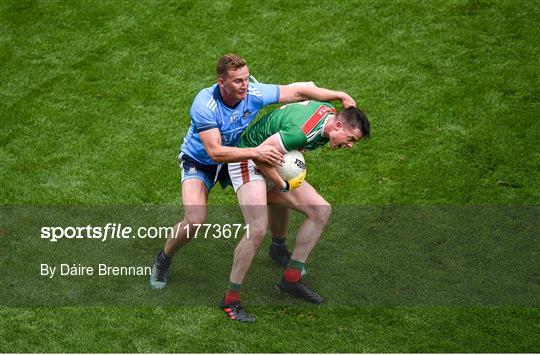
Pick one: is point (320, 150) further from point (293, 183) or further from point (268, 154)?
point (268, 154)

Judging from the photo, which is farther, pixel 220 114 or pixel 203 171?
pixel 203 171

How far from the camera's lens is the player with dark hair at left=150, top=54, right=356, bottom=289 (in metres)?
7.84

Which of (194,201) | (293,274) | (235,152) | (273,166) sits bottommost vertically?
(293,274)

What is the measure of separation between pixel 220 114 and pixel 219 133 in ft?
0.58

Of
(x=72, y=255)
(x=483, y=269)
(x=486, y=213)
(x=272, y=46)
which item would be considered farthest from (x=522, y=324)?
(x=272, y=46)

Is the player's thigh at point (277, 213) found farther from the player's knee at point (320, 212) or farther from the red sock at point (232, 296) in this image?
the red sock at point (232, 296)

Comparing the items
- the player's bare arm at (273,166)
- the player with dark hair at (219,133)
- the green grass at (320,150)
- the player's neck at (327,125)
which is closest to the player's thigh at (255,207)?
the player's bare arm at (273,166)

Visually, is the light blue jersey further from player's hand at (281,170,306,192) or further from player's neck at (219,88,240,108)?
player's hand at (281,170,306,192)

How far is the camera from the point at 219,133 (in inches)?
315

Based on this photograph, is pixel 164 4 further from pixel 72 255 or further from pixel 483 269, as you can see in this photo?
pixel 483 269

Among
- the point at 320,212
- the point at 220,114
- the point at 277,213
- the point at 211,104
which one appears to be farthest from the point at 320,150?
the point at 211,104

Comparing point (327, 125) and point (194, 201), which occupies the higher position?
point (327, 125)

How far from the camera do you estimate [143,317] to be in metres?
8.34

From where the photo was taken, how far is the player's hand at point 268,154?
7.77 metres
